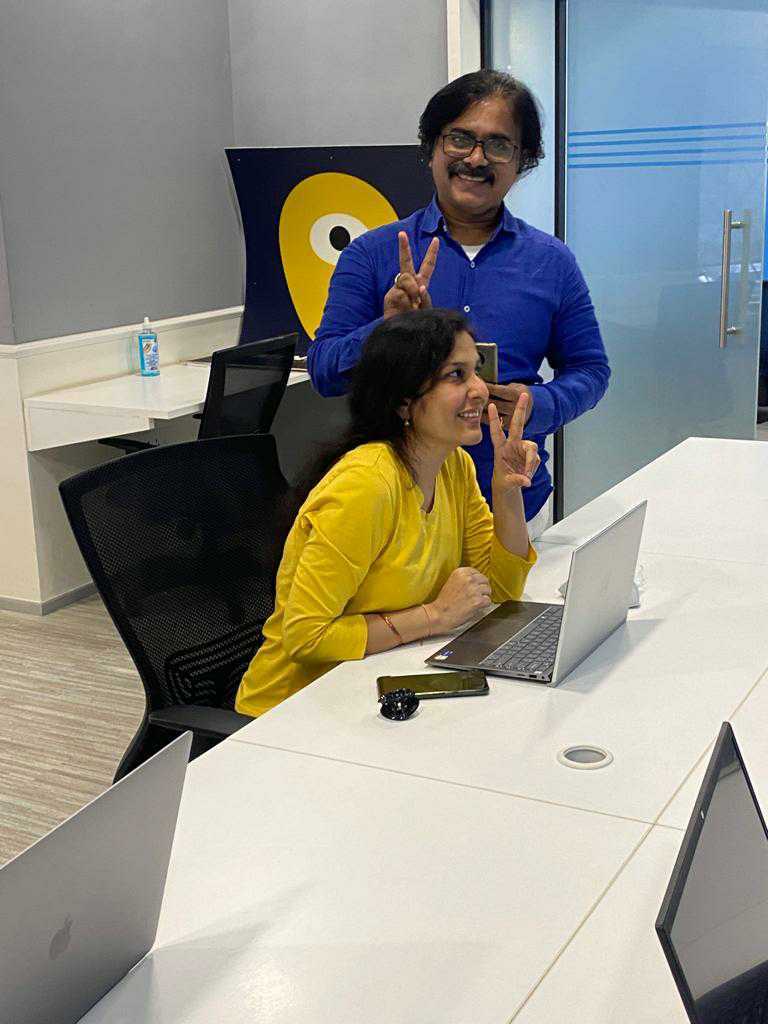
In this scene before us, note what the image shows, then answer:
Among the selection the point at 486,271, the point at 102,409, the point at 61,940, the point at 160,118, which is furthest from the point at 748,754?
the point at 160,118

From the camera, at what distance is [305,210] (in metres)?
4.92

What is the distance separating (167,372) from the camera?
4.70m

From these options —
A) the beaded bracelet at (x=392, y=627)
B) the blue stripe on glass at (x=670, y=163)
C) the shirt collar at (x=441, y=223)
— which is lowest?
the beaded bracelet at (x=392, y=627)

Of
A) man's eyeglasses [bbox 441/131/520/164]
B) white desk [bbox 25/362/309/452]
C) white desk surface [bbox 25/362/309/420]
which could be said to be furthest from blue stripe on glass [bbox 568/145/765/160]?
man's eyeglasses [bbox 441/131/520/164]

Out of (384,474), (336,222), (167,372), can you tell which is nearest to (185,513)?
(384,474)

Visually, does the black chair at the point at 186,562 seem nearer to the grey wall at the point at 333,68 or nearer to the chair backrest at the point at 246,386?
the chair backrest at the point at 246,386

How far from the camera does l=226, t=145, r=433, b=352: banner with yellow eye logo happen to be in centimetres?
469

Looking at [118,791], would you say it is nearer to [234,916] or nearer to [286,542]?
[234,916]

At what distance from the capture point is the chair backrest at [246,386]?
12.1 feet

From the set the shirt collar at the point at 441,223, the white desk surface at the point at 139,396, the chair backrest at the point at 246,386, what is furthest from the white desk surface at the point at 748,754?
the white desk surface at the point at 139,396

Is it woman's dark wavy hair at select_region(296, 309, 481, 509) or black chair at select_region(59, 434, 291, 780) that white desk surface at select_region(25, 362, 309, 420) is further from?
woman's dark wavy hair at select_region(296, 309, 481, 509)

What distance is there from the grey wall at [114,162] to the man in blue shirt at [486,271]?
81.2 inches

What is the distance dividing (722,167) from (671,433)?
97 cm

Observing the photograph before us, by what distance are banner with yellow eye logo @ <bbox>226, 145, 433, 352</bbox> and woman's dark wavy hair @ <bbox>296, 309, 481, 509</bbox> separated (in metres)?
2.70
